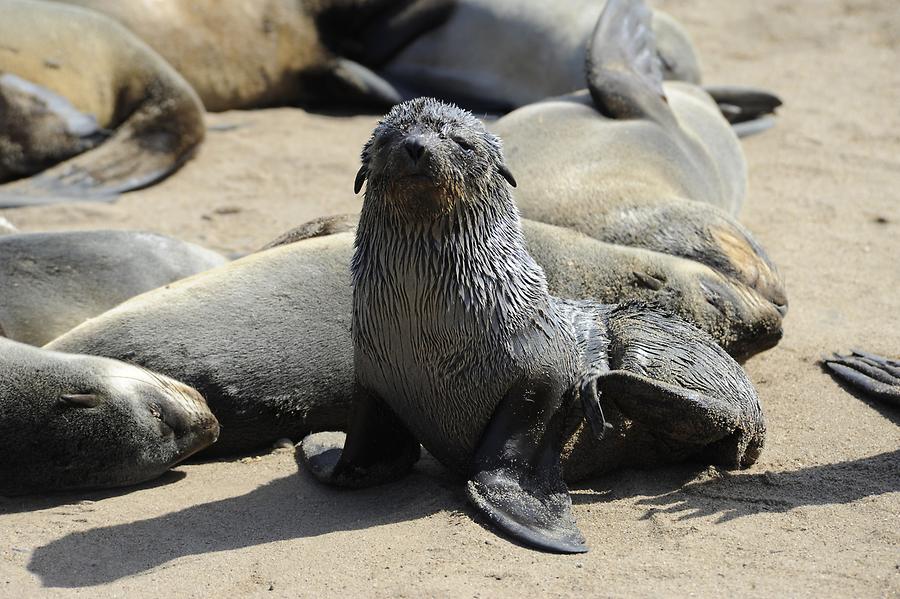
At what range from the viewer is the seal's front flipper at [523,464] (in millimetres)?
3901

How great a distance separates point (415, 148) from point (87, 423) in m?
1.66

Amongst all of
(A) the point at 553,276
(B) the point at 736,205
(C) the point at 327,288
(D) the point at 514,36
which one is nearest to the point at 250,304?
(C) the point at 327,288

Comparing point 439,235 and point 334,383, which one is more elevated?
point 439,235

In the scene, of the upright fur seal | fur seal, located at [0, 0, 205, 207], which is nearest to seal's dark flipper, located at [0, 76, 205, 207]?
fur seal, located at [0, 0, 205, 207]

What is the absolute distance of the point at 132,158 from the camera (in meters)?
7.75

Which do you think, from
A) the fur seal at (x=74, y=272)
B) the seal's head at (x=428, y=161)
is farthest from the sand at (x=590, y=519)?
the seal's head at (x=428, y=161)

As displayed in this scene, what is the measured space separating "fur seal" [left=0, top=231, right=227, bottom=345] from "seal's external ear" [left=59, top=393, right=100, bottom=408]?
83cm

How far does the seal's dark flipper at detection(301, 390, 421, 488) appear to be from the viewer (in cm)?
426

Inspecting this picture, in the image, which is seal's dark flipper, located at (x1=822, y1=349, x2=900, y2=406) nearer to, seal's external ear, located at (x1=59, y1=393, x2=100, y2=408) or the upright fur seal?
the upright fur seal

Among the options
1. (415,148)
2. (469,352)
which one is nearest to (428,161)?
(415,148)

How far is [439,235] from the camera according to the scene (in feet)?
13.1

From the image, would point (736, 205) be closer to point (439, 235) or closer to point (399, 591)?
point (439, 235)

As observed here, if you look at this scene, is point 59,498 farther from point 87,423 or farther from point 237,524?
point 237,524

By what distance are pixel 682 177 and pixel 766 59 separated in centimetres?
440
